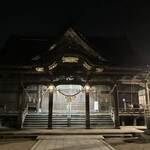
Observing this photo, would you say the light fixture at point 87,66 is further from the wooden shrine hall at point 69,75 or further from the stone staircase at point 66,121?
the stone staircase at point 66,121

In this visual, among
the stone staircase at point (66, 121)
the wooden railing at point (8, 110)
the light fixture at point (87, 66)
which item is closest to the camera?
the light fixture at point (87, 66)

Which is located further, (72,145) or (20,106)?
(20,106)

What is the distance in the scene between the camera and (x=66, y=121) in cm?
1512

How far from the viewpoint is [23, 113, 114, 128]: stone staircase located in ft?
48.1

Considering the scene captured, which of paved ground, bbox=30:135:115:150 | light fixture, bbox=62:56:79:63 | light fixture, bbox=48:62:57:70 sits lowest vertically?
paved ground, bbox=30:135:115:150

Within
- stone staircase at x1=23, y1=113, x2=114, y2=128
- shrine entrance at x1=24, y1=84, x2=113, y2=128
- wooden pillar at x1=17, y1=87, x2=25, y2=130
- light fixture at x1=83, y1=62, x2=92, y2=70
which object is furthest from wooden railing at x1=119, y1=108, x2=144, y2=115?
wooden pillar at x1=17, y1=87, x2=25, y2=130

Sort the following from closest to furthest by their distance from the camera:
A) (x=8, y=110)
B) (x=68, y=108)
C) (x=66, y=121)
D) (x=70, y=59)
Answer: (x=70, y=59)
(x=66, y=121)
(x=8, y=110)
(x=68, y=108)

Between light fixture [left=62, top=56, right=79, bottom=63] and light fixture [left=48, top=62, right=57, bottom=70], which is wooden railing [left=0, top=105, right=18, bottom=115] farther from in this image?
light fixture [left=62, top=56, right=79, bottom=63]

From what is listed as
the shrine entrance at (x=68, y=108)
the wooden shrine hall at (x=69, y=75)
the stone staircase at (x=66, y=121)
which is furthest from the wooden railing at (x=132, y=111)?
the stone staircase at (x=66, y=121)

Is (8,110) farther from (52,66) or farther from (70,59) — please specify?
(70,59)

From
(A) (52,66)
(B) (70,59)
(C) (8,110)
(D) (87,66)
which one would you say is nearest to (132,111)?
(D) (87,66)

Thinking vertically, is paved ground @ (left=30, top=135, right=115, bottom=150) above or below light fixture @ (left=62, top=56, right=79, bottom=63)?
below

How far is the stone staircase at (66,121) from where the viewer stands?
48.1 feet

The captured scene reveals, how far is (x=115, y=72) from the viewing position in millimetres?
14484
